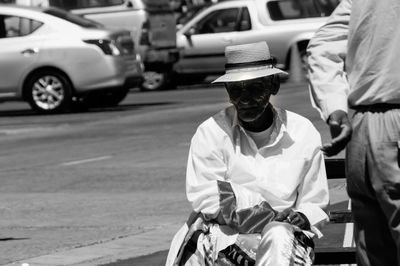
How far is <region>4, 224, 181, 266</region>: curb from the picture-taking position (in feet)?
26.3

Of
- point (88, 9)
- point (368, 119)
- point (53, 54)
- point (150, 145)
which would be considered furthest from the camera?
point (88, 9)

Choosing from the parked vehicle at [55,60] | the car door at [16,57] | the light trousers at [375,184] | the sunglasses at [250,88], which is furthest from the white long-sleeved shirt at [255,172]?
the car door at [16,57]

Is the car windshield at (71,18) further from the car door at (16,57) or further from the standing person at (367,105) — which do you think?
the standing person at (367,105)

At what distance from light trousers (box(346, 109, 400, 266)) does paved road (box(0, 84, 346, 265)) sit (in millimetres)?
4071

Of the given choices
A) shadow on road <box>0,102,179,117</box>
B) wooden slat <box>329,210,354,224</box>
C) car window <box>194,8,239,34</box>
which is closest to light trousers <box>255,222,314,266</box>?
wooden slat <box>329,210,354,224</box>

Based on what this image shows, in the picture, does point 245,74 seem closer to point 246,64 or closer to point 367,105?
point 246,64

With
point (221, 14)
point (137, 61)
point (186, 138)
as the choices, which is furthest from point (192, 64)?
point (186, 138)

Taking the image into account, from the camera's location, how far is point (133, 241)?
8.80m

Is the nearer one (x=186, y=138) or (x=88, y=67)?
(x=186, y=138)

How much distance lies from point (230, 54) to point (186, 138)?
1017cm

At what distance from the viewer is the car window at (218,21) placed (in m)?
26.2

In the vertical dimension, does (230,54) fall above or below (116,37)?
above

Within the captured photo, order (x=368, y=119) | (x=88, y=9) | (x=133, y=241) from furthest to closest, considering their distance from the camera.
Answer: (x=88, y=9), (x=133, y=241), (x=368, y=119)

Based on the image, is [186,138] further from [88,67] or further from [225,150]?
[225,150]
